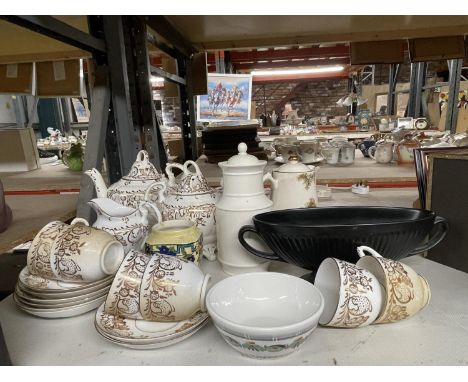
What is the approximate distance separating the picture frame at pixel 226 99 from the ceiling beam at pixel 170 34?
1.65 m

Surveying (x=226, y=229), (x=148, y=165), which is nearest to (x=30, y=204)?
(x=148, y=165)

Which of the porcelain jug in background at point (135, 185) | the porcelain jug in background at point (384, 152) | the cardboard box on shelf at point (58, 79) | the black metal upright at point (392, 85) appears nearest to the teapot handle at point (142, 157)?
the porcelain jug in background at point (135, 185)

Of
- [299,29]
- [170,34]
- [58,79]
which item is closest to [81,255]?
[170,34]

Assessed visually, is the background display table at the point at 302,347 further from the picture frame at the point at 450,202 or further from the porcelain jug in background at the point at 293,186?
the porcelain jug in background at the point at 293,186

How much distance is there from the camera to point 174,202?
2.84 feet

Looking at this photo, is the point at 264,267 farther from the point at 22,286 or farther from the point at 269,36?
the point at 269,36

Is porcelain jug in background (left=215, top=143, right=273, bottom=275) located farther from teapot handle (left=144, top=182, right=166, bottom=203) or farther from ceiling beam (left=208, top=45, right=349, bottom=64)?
ceiling beam (left=208, top=45, right=349, bottom=64)

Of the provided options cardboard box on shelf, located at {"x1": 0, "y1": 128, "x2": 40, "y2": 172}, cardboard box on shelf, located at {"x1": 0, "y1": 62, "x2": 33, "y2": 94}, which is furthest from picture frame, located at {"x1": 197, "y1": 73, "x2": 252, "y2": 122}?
cardboard box on shelf, located at {"x1": 0, "y1": 128, "x2": 40, "y2": 172}

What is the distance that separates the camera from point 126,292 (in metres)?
0.52

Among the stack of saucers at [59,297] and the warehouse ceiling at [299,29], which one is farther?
the warehouse ceiling at [299,29]

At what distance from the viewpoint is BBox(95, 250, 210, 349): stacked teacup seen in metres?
0.52

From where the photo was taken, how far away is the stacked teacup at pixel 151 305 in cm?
52

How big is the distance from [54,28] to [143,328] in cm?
69

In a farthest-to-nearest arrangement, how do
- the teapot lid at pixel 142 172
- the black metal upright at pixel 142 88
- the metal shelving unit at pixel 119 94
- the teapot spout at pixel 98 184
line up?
the black metal upright at pixel 142 88, the metal shelving unit at pixel 119 94, the teapot lid at pixel 142 172, the teapot spout at pixel 98 184
